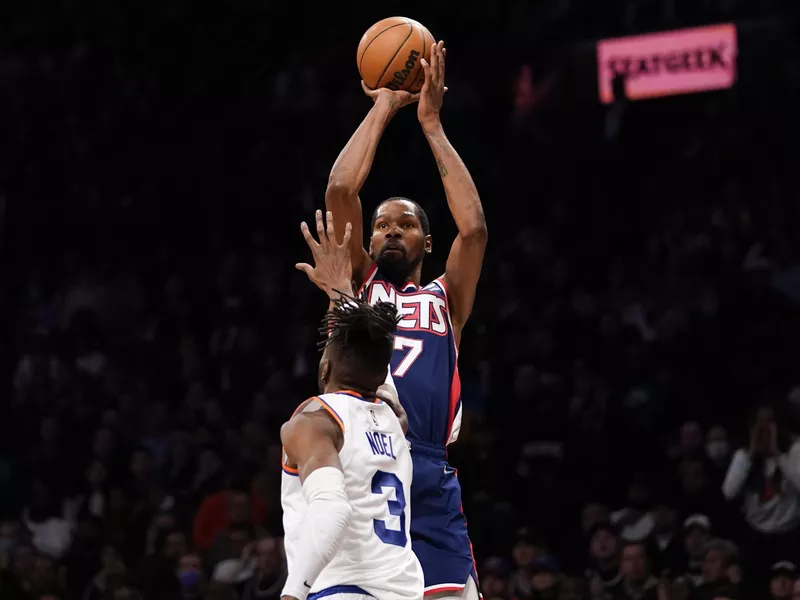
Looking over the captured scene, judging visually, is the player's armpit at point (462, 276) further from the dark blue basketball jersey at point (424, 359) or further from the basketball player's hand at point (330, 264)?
the basketball player's hand at point (330, 264)

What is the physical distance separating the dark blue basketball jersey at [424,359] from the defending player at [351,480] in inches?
41.0

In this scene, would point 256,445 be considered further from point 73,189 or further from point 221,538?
point 73,189

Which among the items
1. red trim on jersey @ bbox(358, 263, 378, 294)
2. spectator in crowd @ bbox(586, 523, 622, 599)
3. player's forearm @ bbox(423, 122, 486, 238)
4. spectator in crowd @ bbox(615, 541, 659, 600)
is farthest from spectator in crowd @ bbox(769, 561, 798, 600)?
red trim on jersey @ bbox(358, 263, 378, 294)

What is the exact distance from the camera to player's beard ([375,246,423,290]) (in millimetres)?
5480

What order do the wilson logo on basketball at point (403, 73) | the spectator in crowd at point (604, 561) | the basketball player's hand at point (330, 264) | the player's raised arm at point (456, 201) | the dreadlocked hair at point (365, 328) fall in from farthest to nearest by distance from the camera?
the spectator in crowd at point (604, 561)
the wilson logo on basketball at point (403, 73)
the player's raised arm at point (456, 201)
the basketball player's hand at point (330, 264)
the dreadlocked hair at point (365, 328)

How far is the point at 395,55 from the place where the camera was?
5.68 meters

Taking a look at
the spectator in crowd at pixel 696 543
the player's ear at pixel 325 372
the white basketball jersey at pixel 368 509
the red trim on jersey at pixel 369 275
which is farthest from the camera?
the spectator in crowd at pixel 696 543

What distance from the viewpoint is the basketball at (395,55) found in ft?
18.6

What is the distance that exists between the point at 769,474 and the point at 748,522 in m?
0.37

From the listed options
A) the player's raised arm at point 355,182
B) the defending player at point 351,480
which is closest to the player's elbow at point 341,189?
the player's raised arm at point 355,182

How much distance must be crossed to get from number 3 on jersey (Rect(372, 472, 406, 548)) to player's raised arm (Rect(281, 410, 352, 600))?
0.23 m

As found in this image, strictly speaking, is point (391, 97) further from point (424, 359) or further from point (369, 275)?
point (424, 359)

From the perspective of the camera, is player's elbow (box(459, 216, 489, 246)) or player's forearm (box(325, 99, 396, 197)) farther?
player's elbow (box(459, 216, 489, 246))

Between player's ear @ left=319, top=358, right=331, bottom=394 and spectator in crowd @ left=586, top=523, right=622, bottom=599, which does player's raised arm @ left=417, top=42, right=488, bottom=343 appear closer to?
player's ear @ left=319, top=358, right=331, bottom=394
